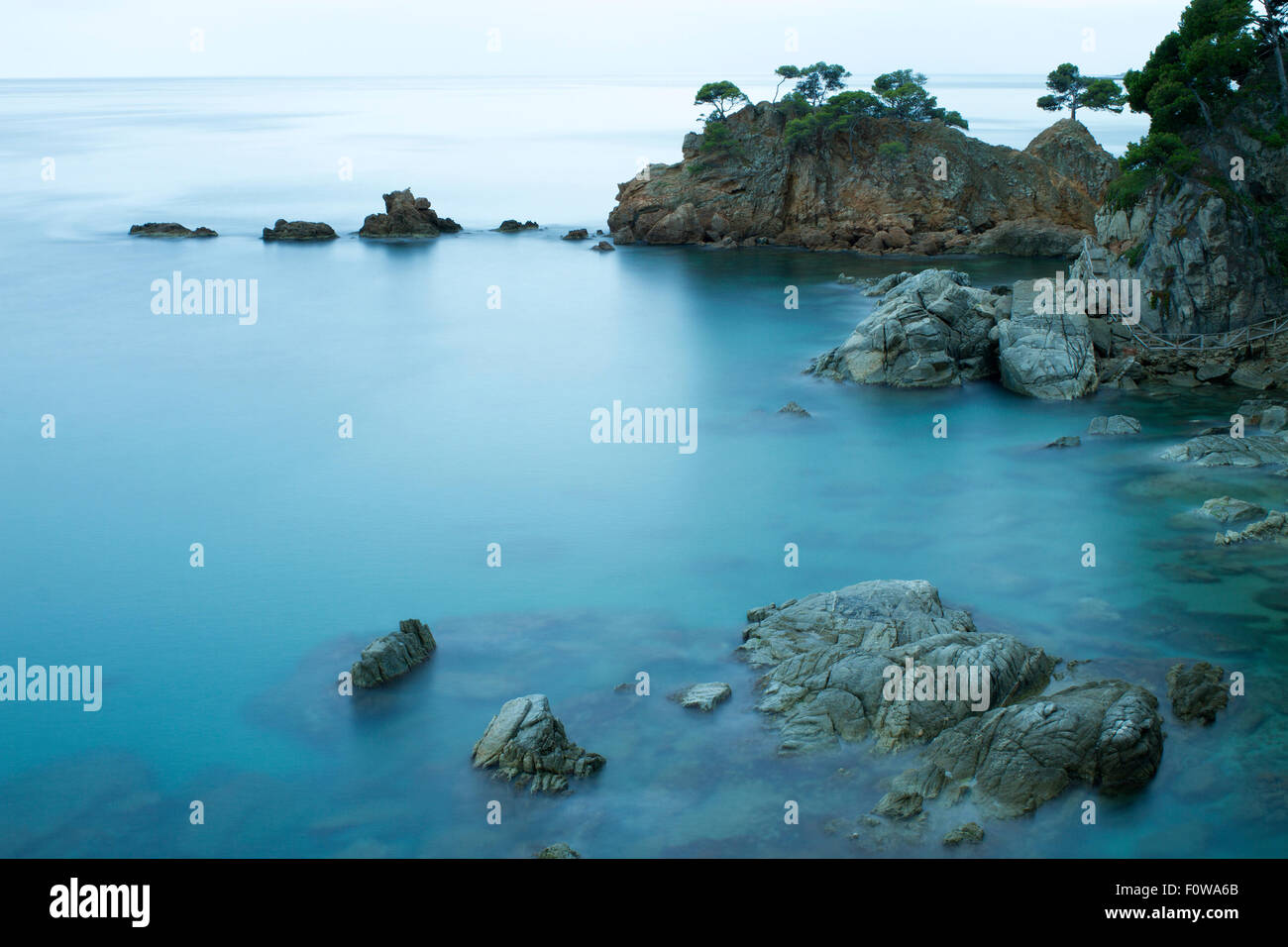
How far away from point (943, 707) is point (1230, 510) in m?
12.4

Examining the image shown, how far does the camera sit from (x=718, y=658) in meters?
20.9

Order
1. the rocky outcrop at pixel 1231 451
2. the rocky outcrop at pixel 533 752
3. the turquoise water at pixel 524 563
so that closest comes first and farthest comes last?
1. the turquoise water at pixel 524 563
2. the rocky outcrop at pixel 533 752
3. the rocky outcrop at pixel 1231 451

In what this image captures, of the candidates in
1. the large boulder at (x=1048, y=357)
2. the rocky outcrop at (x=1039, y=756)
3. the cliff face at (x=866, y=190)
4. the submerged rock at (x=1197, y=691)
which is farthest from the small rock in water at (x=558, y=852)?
the cliff face at (x=866, y=190)

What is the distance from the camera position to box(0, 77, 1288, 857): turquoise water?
1653 cm

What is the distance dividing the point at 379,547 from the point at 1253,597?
63.2ft

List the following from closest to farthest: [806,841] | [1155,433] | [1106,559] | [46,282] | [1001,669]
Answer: [806,841] < [1001,669] < [1106,559] < [1155,433] < [46,282]

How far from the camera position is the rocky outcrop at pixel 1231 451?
28.6 meters

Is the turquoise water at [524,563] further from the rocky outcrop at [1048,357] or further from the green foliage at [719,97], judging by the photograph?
the green foliage at [719,97]

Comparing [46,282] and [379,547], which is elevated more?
[46,282]

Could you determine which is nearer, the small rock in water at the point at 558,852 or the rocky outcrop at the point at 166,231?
the small rock in water at the point at 558,852

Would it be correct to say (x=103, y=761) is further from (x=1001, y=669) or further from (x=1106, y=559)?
(x=1106, y=559)

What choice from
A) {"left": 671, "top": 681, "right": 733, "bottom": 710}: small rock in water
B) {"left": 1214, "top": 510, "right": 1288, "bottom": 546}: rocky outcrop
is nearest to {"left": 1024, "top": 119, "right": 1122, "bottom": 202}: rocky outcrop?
{"left": 1214, "top": 510, "right": 1288, "bottom": 546}: rocky outcrop

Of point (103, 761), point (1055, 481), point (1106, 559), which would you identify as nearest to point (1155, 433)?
point (1055, 481)

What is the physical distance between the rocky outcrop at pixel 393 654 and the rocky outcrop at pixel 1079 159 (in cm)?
5685
